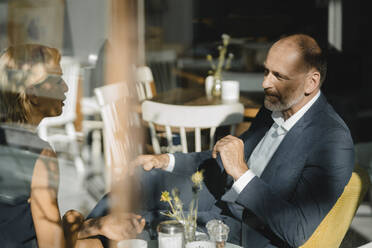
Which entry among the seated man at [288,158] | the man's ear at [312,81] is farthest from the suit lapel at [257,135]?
the man's ear at [312,81]

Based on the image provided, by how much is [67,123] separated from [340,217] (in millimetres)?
1321

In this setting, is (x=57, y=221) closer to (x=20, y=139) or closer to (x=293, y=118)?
(x=20, y=139)

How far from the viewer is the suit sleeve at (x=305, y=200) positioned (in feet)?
5.44

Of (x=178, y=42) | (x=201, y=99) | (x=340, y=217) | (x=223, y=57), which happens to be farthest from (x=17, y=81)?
(x=223, y=57)

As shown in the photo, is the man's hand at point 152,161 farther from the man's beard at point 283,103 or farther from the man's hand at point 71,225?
the man's beard at point 283,103

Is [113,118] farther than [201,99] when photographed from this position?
No

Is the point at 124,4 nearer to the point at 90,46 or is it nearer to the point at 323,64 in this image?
the point at 90,46

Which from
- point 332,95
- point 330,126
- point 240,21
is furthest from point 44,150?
point 240,21

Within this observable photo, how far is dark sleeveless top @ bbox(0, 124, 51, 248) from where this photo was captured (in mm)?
1682

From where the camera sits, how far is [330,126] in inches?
69.1

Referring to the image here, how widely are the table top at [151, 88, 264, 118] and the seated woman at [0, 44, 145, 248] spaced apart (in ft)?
5.27

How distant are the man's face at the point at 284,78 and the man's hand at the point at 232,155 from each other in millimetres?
255

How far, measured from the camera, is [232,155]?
70.3 inches

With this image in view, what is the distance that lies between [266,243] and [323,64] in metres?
0.72
